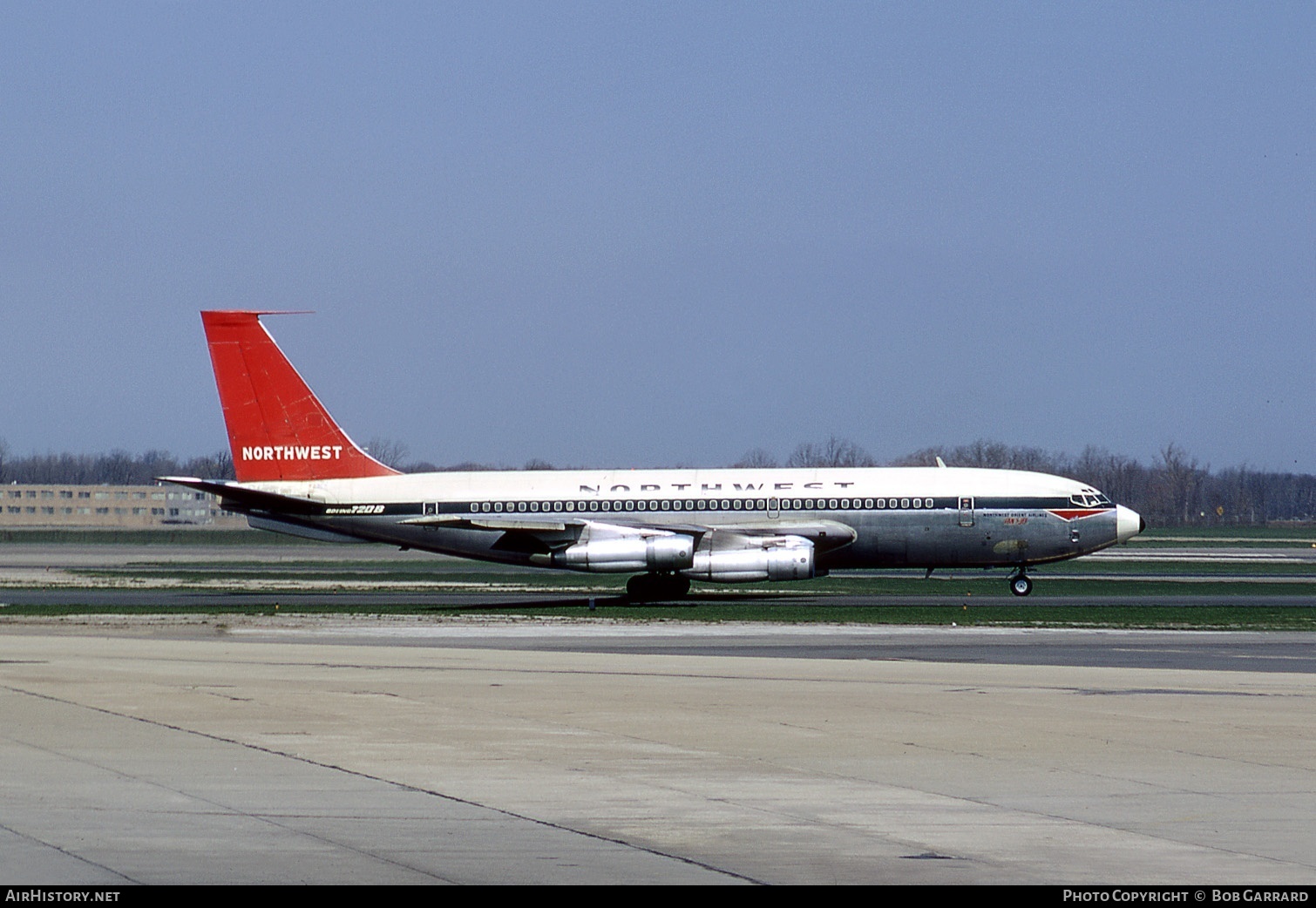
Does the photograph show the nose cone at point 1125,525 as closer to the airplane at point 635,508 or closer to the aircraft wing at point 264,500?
the airplane at point 635,508

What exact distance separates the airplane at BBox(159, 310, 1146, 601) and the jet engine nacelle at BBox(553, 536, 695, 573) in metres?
0.04

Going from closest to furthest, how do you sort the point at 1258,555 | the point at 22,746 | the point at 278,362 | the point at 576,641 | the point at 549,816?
the point at 549,816 < the point at 22,746 < the point at 576,641 < the point at 278,362 < the point at 1258,555

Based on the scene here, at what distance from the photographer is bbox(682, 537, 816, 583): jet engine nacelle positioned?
4553 cm

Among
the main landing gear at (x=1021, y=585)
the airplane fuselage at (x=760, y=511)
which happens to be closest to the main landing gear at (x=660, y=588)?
the airplane fuselage at (x=760, y=511)

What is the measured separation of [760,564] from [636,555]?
372cm

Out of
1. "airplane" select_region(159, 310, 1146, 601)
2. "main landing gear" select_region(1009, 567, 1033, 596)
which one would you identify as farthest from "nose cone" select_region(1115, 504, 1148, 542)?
"main landing gear" select_region(1009, 567, 1033, 596)

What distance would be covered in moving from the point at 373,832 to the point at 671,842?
7.82 ft

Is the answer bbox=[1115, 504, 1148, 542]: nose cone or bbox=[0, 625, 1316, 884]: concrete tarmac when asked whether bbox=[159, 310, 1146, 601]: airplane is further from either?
bbox=[0, 625, 1316, 884]: concrete tarmac

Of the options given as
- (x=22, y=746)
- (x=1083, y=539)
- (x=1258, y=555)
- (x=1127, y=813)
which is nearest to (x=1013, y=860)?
(x=1127, y=813)

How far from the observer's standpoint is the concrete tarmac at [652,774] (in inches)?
442

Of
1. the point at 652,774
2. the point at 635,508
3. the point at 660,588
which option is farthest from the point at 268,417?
the point at 652,774

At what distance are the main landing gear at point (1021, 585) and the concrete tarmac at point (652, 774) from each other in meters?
23.0

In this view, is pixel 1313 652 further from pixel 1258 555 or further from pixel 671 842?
pixel 1258 555

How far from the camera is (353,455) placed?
49.8 meters
